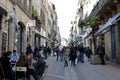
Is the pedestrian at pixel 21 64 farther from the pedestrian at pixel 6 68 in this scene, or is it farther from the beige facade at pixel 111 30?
the beige facade at pixel 111 30

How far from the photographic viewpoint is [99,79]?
17156mm

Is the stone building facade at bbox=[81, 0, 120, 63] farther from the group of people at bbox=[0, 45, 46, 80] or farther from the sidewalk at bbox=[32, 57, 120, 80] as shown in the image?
the group of people at bbox=[0, 45, 46, 80]

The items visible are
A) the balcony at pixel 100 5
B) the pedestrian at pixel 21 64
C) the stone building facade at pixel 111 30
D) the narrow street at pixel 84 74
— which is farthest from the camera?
the balcony at pixel 100 5

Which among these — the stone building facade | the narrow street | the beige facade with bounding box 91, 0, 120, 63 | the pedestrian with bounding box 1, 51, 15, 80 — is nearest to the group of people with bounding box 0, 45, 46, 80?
the pedestrian with bounding box 1, 51, 15, 80

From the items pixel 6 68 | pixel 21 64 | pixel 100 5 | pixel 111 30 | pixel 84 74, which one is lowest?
pixel 84 74

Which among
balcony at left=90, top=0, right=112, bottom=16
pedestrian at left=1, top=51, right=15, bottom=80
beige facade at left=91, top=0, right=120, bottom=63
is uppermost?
balcony at left=90, top=0, right=112, bottom=16

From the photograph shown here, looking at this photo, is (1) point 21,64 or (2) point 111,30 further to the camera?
(2) point 111,30

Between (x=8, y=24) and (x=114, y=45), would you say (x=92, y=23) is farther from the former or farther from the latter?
(x=8, y=24)

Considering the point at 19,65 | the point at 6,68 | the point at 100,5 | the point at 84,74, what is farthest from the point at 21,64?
the point at 100,5

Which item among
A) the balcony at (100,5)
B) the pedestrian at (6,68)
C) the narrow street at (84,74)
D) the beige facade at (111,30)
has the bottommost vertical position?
the narrow street at (84,74)

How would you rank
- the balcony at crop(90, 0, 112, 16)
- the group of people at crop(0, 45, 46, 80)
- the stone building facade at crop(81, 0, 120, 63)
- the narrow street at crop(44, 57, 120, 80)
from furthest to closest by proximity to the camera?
the balcony at crop(90, 0, 112, 16), the stone building facade at crop(81, 0, 120, 63), the narrow street at crop(44, 57, 120, 80), the group of people at crop(0, 45, 46, 80)

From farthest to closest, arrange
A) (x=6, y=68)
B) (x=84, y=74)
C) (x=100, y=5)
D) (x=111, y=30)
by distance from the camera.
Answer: (x=100, y=5), (x=111, y=30), (x=84, y=74), (x=6, y=68)

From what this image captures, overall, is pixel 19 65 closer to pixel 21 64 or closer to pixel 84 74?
pixel 21 64

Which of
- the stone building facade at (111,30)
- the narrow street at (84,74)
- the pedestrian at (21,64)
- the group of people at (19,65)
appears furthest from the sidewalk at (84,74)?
the stone building facade at (111,30)
